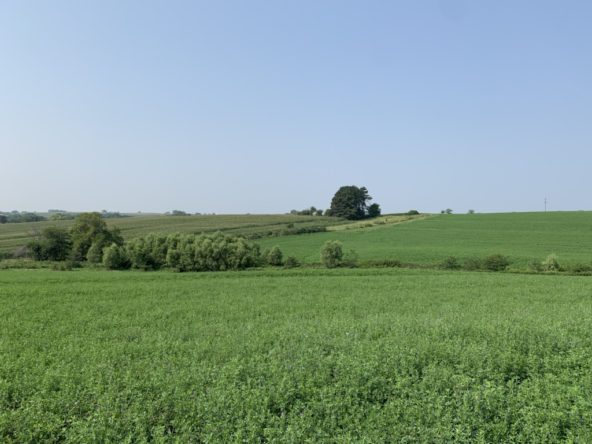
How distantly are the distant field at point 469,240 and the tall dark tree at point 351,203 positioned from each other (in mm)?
21950

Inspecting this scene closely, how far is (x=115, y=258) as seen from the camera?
50.7 meters

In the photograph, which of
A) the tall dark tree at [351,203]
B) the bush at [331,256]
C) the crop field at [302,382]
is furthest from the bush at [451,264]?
the tall dark tree at [351,203]

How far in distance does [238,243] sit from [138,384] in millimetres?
41234

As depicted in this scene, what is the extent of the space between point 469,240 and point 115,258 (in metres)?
58.0

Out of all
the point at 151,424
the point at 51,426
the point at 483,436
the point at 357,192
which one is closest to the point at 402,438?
the point at 483,436

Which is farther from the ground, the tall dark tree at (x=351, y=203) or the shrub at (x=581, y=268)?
the tall dark tree at (x=351, y=203)

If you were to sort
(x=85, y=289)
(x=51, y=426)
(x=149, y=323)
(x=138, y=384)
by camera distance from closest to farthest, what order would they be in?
1. (x=51, y=426)
2. (x=138, y=384)
3. (x=149, y=323)
4. (x=85, y=289)

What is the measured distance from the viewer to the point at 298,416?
20.5ft

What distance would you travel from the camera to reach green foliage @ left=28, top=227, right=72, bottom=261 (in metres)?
64.4

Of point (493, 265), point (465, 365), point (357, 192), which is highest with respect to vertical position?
point (357, 192)

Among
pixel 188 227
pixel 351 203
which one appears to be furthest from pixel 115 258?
pixel 351 203

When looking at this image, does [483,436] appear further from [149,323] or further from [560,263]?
[560,263]

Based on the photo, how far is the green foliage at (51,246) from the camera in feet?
211

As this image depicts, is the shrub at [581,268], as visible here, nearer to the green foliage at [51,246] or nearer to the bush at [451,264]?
the bush at [451,264]
